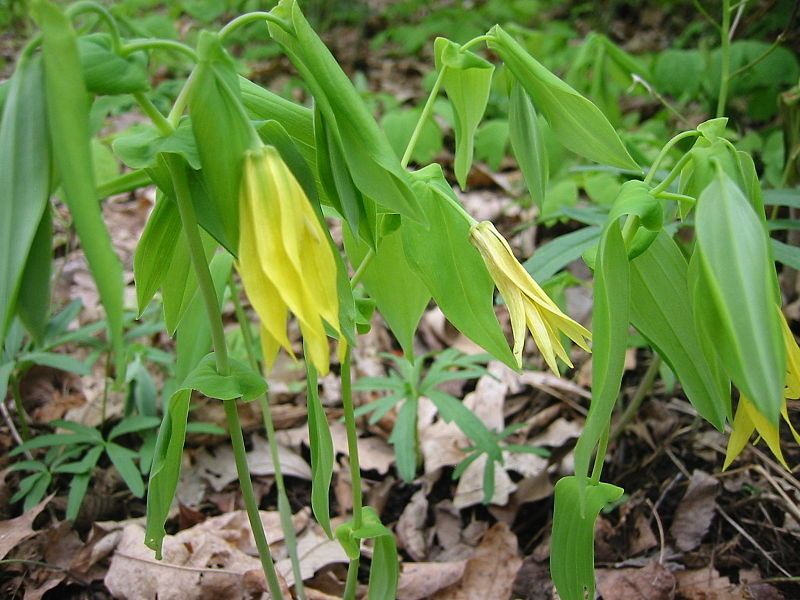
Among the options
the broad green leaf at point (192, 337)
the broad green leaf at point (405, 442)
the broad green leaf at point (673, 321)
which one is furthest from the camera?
the broad green leaf at point (405, 442)

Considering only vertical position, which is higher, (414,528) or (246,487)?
(246,487)

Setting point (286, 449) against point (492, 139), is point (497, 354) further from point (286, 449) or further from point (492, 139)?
point (492, 139)

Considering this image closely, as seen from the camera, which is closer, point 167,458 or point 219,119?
point 219,119

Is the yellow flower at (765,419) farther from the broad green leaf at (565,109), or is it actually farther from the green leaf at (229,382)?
the green leaf at (229,382)

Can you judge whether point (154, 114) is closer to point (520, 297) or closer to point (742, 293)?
point (520, 297)

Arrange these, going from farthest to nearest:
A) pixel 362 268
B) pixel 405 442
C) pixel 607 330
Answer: pixel 405 442, pixel 362 268, pixel 607 330

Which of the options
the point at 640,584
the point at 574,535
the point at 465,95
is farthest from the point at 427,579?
the point at 465,95

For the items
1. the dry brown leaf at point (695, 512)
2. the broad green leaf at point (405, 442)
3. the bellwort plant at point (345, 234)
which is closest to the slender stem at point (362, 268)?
the bellwort plant at point (345, 234)

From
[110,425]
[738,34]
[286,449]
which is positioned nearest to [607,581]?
[286,449]
